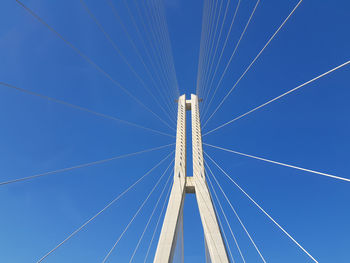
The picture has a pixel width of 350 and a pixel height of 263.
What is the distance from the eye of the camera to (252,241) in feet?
13.9

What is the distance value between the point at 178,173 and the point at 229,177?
4.17 ft

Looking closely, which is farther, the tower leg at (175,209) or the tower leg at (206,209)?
the tower leg at (206,209)

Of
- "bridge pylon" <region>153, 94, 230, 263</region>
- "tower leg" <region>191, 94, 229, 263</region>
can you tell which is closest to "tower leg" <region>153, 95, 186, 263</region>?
"bridge pylon" <region>153, 94, 230, 263</region>

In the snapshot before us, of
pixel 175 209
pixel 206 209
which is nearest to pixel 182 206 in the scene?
pixel 175 209

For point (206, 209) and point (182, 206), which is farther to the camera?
point (182, 206)

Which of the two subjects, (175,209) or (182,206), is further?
(182,206)

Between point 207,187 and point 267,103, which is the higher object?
point 267,103

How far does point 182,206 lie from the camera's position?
521 centimetres

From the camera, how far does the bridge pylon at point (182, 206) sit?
3965 mm

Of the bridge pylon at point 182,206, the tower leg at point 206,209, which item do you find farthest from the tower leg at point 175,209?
the tower leg at point 206,209

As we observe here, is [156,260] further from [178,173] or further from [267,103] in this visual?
[267,103]

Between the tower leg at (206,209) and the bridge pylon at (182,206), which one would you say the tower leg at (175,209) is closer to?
the bridge pylon at (182,206)

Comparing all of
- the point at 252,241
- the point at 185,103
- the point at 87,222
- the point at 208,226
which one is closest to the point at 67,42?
the point at 87,222

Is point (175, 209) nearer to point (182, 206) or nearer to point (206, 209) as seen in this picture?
point (182, 206)
